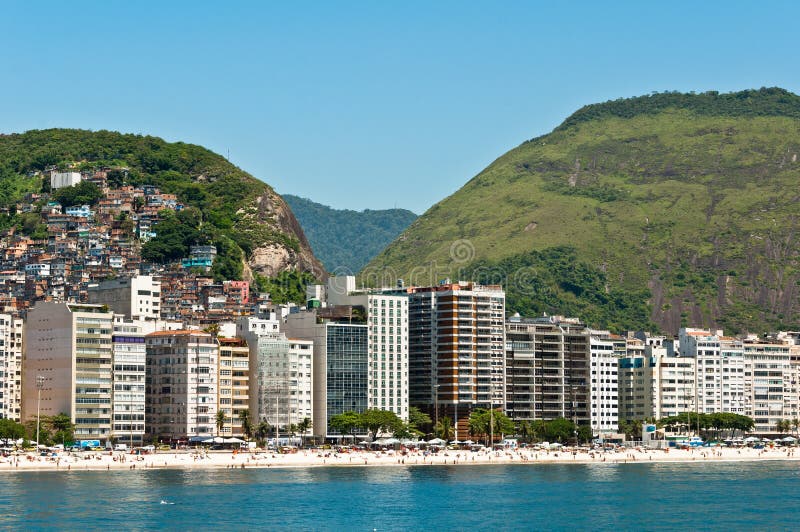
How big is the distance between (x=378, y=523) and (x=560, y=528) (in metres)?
19.6

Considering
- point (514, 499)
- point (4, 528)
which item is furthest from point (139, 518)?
point (514, 499)

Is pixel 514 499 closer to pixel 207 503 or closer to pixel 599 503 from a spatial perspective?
pixel 599 503

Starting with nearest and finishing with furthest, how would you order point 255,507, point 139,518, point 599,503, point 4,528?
point 4,528 → point 139,518 → point 255,507 → point 599,503

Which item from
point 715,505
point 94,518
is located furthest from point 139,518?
point 715,505

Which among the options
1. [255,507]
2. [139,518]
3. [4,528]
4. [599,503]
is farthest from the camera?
[599,503]

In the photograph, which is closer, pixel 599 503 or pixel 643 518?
pixel 643 518

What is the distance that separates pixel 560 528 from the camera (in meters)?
165

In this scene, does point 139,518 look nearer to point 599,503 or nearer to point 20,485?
point 20,485

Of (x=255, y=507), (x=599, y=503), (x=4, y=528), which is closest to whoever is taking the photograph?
(x=4, y=528)

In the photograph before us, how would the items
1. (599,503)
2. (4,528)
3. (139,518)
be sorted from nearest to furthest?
(4,528) → (139,518) → (599,503)

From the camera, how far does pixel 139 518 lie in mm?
163500

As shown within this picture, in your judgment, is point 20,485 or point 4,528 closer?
point 4,528

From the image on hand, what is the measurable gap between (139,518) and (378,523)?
2559 cm

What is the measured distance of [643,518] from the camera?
173875mm
